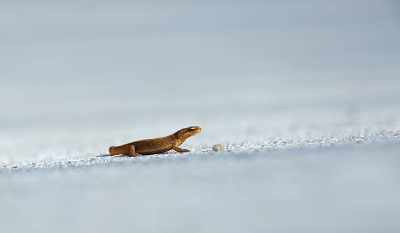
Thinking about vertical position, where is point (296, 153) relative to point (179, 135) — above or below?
below

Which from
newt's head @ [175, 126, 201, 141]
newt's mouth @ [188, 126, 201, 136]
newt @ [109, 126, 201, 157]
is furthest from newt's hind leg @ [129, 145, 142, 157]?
newt's mouth @ [188, 126, 201, 136]

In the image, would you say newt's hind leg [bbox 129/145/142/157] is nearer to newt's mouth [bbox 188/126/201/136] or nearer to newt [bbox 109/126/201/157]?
newt [bbox 109/126/201/157]

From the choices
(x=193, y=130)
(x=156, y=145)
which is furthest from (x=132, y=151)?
(x=193, y=130)

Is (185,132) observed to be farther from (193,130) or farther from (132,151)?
(132,151)

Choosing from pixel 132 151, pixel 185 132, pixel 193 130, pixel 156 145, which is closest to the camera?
pixel 132 151

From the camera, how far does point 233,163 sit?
8.68 m

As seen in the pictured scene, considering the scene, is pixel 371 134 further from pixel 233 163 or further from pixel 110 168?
pixel 110 168

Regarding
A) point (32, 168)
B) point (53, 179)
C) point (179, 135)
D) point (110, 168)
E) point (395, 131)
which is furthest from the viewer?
point (395, 131)

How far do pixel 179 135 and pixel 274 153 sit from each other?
9.02 feet

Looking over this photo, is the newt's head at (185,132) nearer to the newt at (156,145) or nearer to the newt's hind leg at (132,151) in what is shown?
the newt at (156,145)

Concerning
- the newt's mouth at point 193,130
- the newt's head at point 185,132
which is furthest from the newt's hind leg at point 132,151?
the newt's mouth at point 193,130

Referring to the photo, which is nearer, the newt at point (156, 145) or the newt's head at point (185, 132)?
the newt at point (156, 145)

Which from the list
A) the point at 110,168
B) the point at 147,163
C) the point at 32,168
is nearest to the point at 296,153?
the point at 147,163

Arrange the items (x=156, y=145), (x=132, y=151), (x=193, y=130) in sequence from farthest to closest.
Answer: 1. (x=193, y=130)
2. (x=156, y=145)
3. (x=132, y=151)
